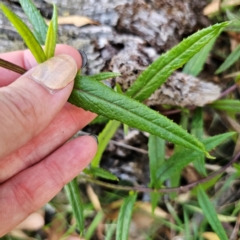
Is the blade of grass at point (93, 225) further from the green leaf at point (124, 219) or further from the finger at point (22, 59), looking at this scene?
the finger at point (22, 59)

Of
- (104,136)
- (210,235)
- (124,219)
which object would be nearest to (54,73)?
(104,136)

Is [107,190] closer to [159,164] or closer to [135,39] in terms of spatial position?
[159,164]

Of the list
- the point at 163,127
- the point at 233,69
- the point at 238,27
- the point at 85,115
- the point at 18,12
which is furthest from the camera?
the point at 233,69

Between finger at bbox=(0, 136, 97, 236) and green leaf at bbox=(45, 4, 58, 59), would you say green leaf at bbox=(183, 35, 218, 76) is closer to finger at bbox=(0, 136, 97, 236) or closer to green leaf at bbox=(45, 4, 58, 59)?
finger at bbox=(0, 136, 97, 236)

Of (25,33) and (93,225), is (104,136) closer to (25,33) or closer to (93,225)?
(93,225)

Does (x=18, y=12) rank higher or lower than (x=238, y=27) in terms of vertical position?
higher

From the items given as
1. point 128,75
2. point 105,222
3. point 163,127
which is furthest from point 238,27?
point 105,222

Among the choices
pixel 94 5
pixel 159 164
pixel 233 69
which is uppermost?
pixel 94 5
